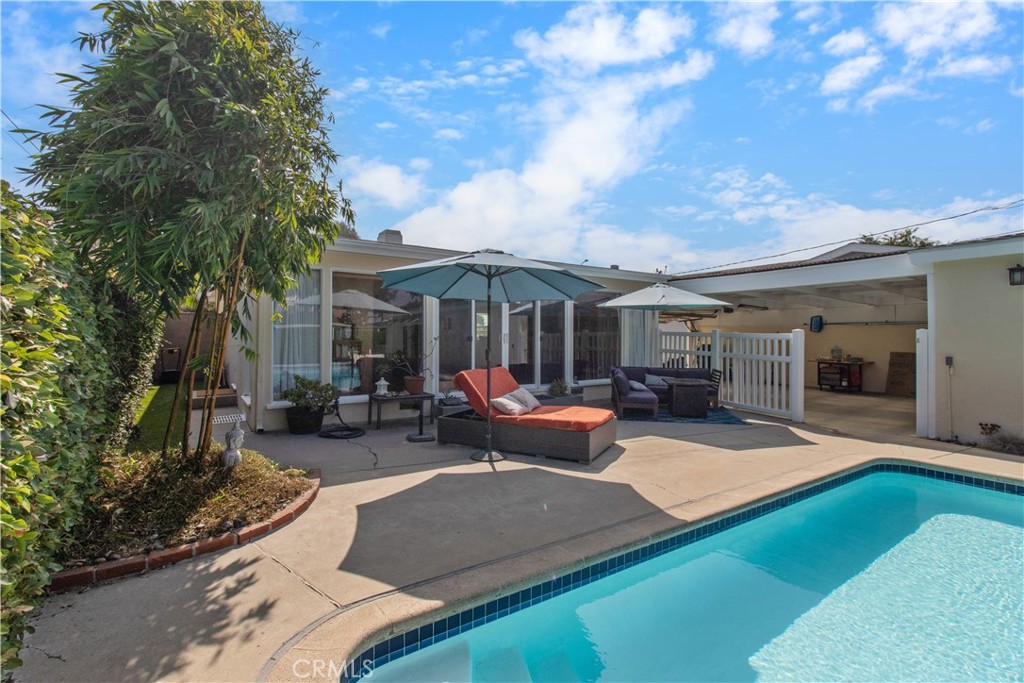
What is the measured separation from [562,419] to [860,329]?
12716 mm

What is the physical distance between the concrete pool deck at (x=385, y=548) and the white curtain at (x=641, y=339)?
195 inches

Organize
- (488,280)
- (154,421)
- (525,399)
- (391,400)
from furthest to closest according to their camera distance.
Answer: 1. (154,421)
2. (391,400)
3. (525,399)
4. (488,280)

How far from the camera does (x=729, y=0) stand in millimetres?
6164

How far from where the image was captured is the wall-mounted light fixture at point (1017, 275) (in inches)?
263

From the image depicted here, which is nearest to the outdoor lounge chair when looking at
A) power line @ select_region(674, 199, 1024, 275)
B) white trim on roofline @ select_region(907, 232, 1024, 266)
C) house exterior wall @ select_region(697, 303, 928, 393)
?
power line @ select_region(674, 199, 1024, 275)

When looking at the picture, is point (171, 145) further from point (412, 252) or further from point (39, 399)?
point (412, 252)

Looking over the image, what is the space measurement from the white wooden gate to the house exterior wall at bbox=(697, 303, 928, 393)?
5.50 metres

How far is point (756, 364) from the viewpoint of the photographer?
973 cm

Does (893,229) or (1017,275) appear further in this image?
(893,229)

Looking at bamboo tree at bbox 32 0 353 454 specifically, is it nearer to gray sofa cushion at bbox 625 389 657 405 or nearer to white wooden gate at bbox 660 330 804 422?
gray sofa cushion at bbox 625 389 657 405

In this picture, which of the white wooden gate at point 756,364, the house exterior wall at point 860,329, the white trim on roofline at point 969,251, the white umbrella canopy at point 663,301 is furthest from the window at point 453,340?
the house exterior wall at point 860,329

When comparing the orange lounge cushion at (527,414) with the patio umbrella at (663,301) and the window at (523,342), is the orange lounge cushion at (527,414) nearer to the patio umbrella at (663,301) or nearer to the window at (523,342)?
the window at (523,342)

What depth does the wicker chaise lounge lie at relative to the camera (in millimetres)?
5754

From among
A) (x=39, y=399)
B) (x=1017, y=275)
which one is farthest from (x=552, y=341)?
(x=39, y=399)
